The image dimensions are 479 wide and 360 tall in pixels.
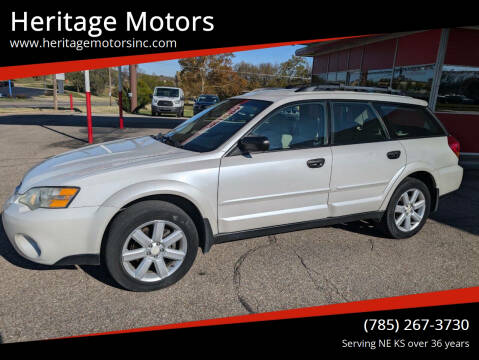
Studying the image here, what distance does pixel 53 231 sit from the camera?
9.07 feet

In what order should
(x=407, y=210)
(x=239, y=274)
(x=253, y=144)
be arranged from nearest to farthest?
(x=253, y=144) → (x=239, y=274) → (x=407, y=210)

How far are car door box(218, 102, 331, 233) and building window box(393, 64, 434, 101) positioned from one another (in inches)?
308

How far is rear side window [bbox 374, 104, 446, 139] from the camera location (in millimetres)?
4180

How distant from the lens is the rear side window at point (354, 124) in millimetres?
3846

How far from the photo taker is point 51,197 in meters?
2.84

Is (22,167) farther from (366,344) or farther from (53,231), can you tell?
(366,344)

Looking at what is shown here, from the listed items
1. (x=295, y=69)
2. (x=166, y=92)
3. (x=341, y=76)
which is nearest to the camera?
(x=341, y=76)

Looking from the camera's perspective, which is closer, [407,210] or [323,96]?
[323,96]

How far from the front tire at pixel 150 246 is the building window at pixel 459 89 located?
9.41 meters

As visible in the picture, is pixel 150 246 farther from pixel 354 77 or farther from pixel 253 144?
pixel 354 77

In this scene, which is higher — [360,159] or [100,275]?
[360,159]

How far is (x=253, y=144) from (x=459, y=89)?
355 inches

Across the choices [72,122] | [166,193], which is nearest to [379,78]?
[166,193]

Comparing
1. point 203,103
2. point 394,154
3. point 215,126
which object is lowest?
point 394,154
